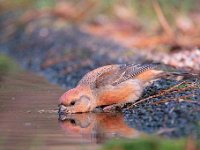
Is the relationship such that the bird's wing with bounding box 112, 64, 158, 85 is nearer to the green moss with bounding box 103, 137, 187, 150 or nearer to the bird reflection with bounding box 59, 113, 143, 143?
the bird reflection with bounding box 59, 113, 143, 143

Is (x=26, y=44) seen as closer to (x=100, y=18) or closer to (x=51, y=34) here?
(x=51, y=34)

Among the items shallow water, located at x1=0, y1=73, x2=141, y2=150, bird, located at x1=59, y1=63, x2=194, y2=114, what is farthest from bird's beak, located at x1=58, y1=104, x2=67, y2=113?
shallow water, located at x1=0, y1=73, x2=141, y2=150

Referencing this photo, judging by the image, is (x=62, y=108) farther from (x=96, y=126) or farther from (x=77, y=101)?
(x=96, y=126)

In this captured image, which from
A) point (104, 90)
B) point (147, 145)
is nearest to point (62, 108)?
point (104, 90)

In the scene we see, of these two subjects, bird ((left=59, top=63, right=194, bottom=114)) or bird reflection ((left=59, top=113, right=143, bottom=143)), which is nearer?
bird reflection ((left=59, top=113, right=143, bottom=143))

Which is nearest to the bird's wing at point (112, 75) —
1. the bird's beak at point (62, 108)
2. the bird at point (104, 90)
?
the bird at point (104, 90)

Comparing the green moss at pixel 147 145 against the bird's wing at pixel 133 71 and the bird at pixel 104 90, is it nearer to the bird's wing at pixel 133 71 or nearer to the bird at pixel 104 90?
the bird at pixel 104 90

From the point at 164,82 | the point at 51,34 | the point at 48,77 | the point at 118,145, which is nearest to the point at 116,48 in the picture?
the point at 48,77

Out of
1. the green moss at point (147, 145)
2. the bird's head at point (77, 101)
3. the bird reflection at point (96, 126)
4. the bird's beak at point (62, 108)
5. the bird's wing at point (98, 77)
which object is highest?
the bird's wing at point (98, 77)
